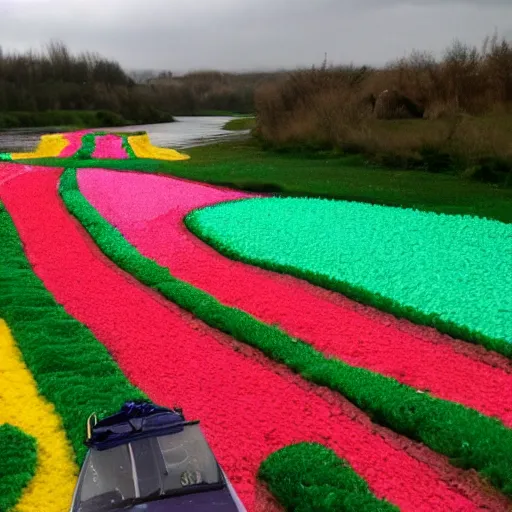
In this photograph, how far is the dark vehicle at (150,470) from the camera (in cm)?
281

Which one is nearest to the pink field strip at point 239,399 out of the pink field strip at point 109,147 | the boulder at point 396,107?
the pink field strip at point 109,147

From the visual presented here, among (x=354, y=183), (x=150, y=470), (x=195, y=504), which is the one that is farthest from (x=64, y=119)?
(x=195, y=504)

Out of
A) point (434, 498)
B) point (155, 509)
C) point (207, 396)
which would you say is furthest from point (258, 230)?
point (155, 509)

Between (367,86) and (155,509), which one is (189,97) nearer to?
(367,86)

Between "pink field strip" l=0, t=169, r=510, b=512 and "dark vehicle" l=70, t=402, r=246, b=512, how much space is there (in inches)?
48.4

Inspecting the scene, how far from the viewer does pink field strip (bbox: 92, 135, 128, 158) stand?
25250 millimetres

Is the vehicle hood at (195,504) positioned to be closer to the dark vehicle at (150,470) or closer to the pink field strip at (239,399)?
the dark vehicle at (150,470)

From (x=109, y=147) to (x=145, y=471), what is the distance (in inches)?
1021

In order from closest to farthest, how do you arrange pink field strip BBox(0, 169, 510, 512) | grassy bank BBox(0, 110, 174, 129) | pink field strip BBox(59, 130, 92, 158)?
pink field strip BBox(0, 169, 510, 512), pink field strip BBox(59, 130, 92, 158), grassy bank BBox(0, 110, 174, 129)

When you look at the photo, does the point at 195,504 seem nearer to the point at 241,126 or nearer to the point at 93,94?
the point at 241,126

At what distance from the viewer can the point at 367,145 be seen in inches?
845

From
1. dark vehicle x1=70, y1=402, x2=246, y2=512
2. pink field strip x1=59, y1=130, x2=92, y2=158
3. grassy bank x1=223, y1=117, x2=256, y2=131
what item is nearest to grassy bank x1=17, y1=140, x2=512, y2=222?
pink field strip x1=59, y1=130, x2=92, y2=158

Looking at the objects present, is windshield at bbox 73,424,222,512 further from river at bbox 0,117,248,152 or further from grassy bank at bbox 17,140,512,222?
river at bbox 0,117,248,152

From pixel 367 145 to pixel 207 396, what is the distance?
56.6 ft
